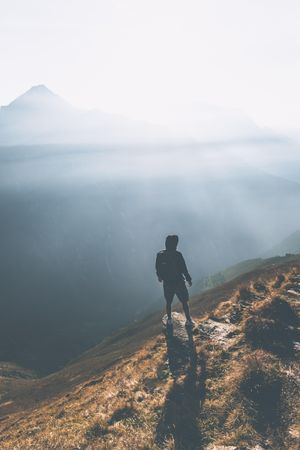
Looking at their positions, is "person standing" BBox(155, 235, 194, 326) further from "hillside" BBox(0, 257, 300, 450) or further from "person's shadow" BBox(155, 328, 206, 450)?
"person's shadow" BBox(155, 328, 206, 450)

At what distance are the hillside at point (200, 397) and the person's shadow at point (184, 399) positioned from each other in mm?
31

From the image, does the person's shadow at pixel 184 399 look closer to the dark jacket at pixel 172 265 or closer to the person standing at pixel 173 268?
the person standing at pixel 173 268

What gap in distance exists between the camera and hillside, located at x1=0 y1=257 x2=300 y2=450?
1035 centimetres

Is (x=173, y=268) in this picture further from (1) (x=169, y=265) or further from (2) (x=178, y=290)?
(2) (x=178, y=290)

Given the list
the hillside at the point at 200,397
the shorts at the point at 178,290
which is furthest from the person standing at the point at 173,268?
the hillside at the point at 200,397

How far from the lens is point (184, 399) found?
39.5 feet

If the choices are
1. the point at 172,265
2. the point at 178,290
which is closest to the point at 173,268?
the point at 172,265

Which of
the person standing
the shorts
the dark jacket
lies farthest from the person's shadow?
the dark jacket

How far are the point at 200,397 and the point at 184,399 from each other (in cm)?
53

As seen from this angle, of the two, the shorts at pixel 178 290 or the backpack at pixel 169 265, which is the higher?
the backpack at pixel 169 265

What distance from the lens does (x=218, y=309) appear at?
2034cm

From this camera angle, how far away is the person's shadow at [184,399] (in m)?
10.4

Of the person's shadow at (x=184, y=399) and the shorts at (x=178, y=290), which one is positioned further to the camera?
the shorts at (x=178, y=290)

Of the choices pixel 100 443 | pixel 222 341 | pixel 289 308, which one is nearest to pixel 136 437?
pixel 100 443
